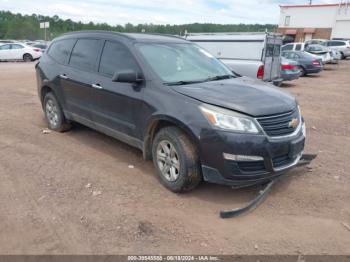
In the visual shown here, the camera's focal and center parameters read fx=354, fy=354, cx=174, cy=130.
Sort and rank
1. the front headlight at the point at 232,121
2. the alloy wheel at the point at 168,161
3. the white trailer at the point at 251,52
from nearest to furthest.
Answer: the front headlight at the point at 232,121 → the alloy wheel at the point at 168,161 → the white trailer at the point at 251,52

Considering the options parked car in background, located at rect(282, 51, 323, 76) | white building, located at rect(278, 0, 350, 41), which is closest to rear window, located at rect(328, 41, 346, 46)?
parked car in background, located at rect(282, 51, 323, 76)

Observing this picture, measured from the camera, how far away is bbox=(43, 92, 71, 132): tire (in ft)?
21.1

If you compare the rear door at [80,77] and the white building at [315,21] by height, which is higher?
the white building at [315,21]

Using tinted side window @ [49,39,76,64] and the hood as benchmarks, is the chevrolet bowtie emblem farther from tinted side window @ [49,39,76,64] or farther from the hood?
tinted side window @ [49,39,76,64]

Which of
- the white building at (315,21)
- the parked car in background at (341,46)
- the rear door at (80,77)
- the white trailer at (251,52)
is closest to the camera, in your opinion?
the rear door at (80,77)

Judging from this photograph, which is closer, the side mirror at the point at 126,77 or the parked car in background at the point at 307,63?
the side mirror at the point at 126,77

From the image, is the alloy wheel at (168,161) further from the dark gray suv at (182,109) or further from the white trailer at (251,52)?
the white trailer at (251,52)

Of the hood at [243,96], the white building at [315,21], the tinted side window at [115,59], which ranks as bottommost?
the hood at [243,96]

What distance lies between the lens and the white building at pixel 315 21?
172 ft

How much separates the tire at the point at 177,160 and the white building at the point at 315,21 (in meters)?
55.7

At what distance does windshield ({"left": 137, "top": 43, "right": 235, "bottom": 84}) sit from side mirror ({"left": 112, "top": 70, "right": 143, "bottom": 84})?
0.28m

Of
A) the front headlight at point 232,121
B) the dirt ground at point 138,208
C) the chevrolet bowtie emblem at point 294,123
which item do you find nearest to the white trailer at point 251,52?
the dirt ground at point 138,208

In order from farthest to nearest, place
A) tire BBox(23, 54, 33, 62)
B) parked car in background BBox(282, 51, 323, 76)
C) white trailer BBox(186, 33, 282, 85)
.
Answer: tire BBox(23, 54, 33, 62), parked car in background BBox(282, 51, 323, 76), white trailer BBox(186, 33, 282, 85)

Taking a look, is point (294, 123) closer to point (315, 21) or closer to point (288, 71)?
point (288, 71)
